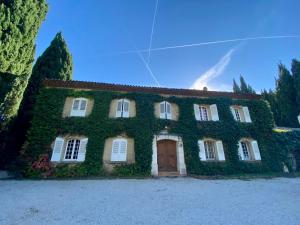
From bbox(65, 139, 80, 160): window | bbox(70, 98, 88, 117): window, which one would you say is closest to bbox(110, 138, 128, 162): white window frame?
bbox(65, 139, 80, 160): window

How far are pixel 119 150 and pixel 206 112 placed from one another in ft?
26.8

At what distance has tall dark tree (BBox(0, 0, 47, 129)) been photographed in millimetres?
9883

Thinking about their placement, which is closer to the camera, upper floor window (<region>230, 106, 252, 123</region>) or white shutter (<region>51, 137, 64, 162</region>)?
white shutter (<region>51, 137, 64, 162</region>)

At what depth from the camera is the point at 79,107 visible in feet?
42.3

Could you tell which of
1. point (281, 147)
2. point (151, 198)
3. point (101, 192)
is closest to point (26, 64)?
point (101, 192)

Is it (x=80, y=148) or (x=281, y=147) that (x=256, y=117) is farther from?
(x=80, y=148)

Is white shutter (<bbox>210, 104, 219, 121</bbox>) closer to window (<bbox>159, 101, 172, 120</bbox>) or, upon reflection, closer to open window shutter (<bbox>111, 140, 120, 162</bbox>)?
window (<bbox>159, 101, 172, 120</bbox>)

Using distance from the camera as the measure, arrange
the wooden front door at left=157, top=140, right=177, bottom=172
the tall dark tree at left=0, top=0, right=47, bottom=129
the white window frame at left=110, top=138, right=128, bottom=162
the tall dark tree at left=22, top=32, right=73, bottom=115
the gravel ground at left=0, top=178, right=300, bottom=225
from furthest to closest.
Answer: the tall dark tree at left=22, top=32, right=73, bottom=115 < the wooden front door at left=157, top=140, right=177, bottom=172 < the white window frame at left=110, top=138, right=128, bottom=162 < the tall dark tree at left=0, top=0, right=47, bottom=129 < the gravel ground at left=0, top=178, right=300, bottom=225

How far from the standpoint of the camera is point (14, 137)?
44.0 ft

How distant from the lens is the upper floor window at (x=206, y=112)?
558 inches

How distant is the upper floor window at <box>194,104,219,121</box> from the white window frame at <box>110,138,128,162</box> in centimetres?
633

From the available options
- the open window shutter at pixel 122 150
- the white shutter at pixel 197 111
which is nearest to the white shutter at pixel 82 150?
the open window shutter at pixel 122 150

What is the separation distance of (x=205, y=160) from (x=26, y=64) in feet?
48.4

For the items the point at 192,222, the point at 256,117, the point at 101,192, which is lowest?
the point at 192,222
